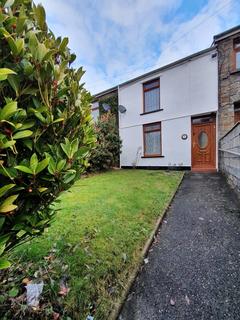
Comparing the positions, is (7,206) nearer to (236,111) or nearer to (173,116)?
(236,111)

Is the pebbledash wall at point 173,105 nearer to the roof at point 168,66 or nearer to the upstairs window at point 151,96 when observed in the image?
the roof at point 168,66

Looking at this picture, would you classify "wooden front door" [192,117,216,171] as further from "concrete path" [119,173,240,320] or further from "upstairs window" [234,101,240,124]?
"concrete path" [119,173,240,320]

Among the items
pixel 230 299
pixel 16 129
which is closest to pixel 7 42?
pixel 16 129

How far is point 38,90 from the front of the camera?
3.48 feet

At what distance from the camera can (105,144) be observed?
998cm

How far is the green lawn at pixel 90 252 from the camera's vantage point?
169 centimetres

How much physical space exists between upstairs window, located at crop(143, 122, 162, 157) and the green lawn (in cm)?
623

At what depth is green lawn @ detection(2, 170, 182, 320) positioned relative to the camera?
1.69 metres

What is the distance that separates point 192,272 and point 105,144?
8.25m

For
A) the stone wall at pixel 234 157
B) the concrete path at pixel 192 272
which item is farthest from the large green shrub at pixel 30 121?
the stone wall at pixel 234 157

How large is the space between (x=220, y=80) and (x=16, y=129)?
9286 mm

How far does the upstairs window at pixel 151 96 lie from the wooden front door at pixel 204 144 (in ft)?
7.82

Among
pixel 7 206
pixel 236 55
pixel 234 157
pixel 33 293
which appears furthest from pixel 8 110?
pixel 236 55

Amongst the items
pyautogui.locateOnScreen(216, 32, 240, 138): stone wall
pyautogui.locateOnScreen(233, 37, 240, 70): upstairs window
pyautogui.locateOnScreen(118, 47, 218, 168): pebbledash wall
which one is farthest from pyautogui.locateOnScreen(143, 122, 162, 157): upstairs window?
pyautogui.locateOnScreen(233, 37, 240, 70): upstairs window
